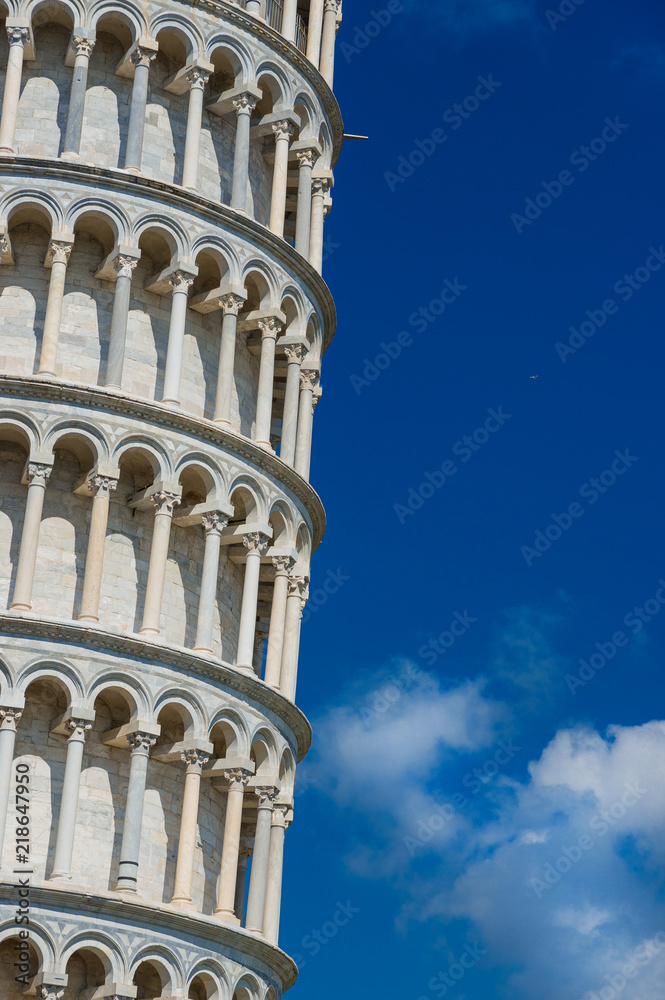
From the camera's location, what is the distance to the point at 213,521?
32.8 m

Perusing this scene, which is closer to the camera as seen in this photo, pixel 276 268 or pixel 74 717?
pixel 74 717

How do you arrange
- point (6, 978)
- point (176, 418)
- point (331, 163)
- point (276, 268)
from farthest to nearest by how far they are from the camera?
1. point (331, 163)
2. point (276, 268)
3. point (176, 418)
4. point (6, 978)

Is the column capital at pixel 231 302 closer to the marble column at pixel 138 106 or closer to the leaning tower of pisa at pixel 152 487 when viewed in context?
the leaning tower of pisa at pixel 152 487

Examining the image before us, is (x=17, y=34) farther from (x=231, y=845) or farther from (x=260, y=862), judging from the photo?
(x=260, y=862)

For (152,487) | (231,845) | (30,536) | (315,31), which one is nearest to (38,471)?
(30,536)

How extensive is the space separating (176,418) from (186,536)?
7.44 feet

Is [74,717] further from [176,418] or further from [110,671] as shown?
[176,418]

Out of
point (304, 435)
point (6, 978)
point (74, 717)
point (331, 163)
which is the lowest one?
point (6, 978)

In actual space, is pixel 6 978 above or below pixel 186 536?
Result: below

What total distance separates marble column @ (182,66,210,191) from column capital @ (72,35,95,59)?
204 cm

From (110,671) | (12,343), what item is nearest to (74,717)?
(110,671)

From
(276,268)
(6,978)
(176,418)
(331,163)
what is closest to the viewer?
(6,978)

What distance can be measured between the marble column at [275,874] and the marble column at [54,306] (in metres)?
8.92

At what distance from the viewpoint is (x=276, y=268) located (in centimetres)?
3566
